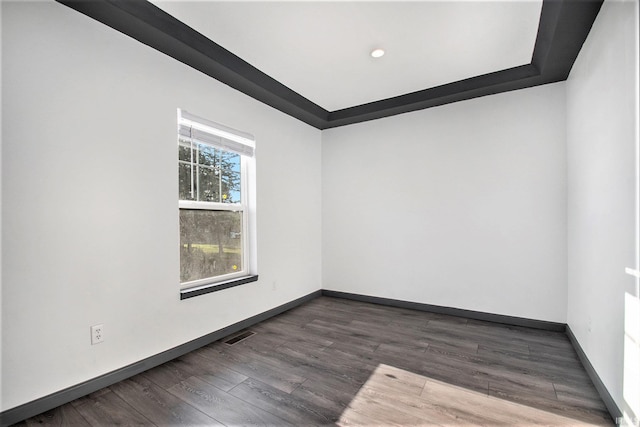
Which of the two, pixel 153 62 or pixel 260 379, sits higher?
pixel 153 62

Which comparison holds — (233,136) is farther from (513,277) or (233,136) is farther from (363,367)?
(513,277)

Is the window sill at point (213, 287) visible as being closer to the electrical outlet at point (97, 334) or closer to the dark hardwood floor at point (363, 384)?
the dark hardwood floor at point (363, 384)

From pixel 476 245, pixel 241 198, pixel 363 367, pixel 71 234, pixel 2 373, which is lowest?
pixel 363 367

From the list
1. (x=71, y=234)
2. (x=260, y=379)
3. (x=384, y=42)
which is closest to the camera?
(x=71, y=234)

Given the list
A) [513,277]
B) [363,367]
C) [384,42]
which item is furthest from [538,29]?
[363,367]

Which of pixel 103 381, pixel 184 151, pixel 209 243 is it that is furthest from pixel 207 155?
pixel 103 381

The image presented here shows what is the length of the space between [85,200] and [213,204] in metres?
1.12

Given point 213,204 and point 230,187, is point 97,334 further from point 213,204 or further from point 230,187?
point 230,187

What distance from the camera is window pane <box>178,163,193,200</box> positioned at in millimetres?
2672

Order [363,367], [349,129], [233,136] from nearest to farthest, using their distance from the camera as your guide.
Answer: [363,367], [233,136], [349,129]

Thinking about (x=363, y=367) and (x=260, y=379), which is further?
(x=363, y=367)

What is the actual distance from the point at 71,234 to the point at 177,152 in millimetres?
977

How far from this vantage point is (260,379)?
7.00 feet

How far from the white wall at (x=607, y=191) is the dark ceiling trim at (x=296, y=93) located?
0.14 m
